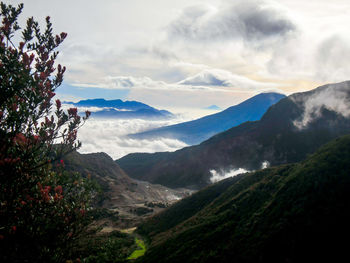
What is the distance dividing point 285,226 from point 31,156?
38042mm

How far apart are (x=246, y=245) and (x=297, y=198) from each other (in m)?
13.1

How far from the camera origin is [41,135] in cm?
1301

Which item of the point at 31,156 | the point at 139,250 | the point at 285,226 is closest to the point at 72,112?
the point at 31,156

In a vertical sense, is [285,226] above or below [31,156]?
below

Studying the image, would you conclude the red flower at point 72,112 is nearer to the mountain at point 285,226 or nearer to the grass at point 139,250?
the mountain at point 285,226

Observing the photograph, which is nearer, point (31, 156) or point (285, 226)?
point (31, 156)

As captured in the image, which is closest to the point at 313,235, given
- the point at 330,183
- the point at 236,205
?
the point at 330,183

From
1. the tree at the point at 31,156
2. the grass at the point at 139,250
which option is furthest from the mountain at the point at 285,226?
the tree at the point at 31,156

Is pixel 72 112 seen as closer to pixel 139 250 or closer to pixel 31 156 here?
pixel 31 156

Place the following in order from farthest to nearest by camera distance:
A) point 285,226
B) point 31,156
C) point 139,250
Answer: point 139,250
point 285,226
point 31,156

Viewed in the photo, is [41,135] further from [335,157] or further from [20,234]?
[335,157]

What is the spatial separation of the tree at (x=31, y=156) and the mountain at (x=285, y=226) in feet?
102

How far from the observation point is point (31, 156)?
12977 mm

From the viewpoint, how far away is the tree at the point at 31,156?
40.1ft
